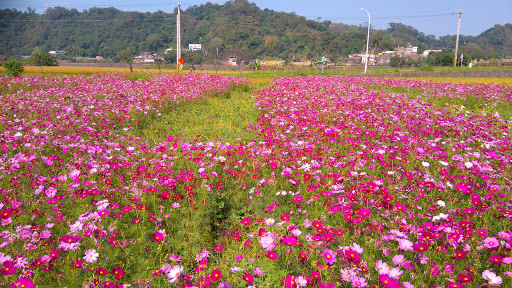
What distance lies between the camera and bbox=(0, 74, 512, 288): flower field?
1.81 m

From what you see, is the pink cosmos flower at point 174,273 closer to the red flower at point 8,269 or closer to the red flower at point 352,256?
the red flower at point 8,269

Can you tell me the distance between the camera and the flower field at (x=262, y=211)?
1.81 m

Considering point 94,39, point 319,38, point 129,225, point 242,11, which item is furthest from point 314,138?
point 242,11

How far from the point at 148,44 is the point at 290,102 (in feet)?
303

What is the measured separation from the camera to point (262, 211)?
271 centimetres

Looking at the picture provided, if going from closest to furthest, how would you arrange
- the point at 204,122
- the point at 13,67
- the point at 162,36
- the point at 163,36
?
the point at 204,122, the point at 13,67, the point at 162,36, the point at 163,36

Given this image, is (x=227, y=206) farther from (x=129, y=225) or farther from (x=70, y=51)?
(x=70, y=51)

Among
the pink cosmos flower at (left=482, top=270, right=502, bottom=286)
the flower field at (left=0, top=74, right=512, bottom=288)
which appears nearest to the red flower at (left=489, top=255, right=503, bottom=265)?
the flower field at (left=0, top=74, right=512, bottom=288)

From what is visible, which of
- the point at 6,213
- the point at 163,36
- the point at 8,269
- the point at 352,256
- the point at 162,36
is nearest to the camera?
the point at 8,269

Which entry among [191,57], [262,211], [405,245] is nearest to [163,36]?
[191,57]

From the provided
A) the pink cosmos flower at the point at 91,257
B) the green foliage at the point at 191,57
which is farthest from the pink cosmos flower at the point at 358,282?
the green foliage at the point at 191,57

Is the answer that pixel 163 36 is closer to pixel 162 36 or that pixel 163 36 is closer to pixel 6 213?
pixel 162 36

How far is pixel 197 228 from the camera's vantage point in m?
2.53

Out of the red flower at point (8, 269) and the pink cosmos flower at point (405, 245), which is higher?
the red flower at point (8, 269)
